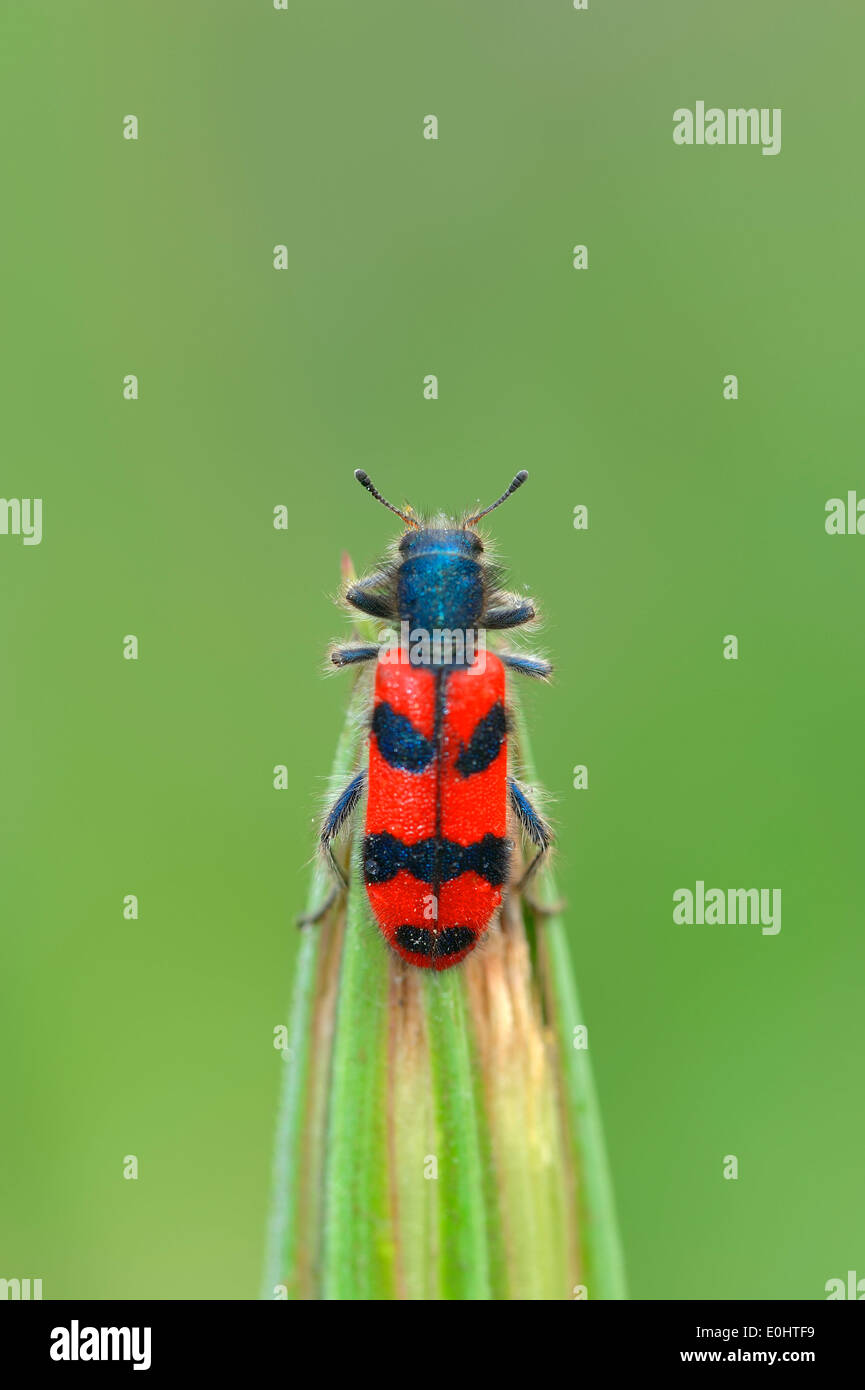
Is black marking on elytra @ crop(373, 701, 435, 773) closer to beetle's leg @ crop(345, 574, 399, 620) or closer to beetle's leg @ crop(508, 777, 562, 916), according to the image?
beetle's leg @ crop(508, 777, 562, 916)

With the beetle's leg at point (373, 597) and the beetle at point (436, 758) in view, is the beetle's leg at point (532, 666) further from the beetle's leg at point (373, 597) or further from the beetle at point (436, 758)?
the beetle's leg at point (373, 597)

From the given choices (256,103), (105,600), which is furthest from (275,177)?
(105,600)

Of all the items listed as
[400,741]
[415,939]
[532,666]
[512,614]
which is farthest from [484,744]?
[415,939]

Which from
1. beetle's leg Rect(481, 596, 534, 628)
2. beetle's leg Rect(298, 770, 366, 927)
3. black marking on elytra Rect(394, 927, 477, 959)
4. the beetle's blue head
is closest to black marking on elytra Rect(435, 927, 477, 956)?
black marking on elytra Rect(394, 927, 477, 959)

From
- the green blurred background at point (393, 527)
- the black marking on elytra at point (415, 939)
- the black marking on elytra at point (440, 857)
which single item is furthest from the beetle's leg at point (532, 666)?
the black marking on elytra at point (415, 939)

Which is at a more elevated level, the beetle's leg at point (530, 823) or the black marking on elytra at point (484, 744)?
the black marking on elytra at point (484, 744)

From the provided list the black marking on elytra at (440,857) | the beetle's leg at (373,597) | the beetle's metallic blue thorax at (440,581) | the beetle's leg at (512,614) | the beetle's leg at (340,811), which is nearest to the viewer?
the beetle's leg at (340,811)

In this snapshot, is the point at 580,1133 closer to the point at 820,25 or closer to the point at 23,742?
the point at 23,742
